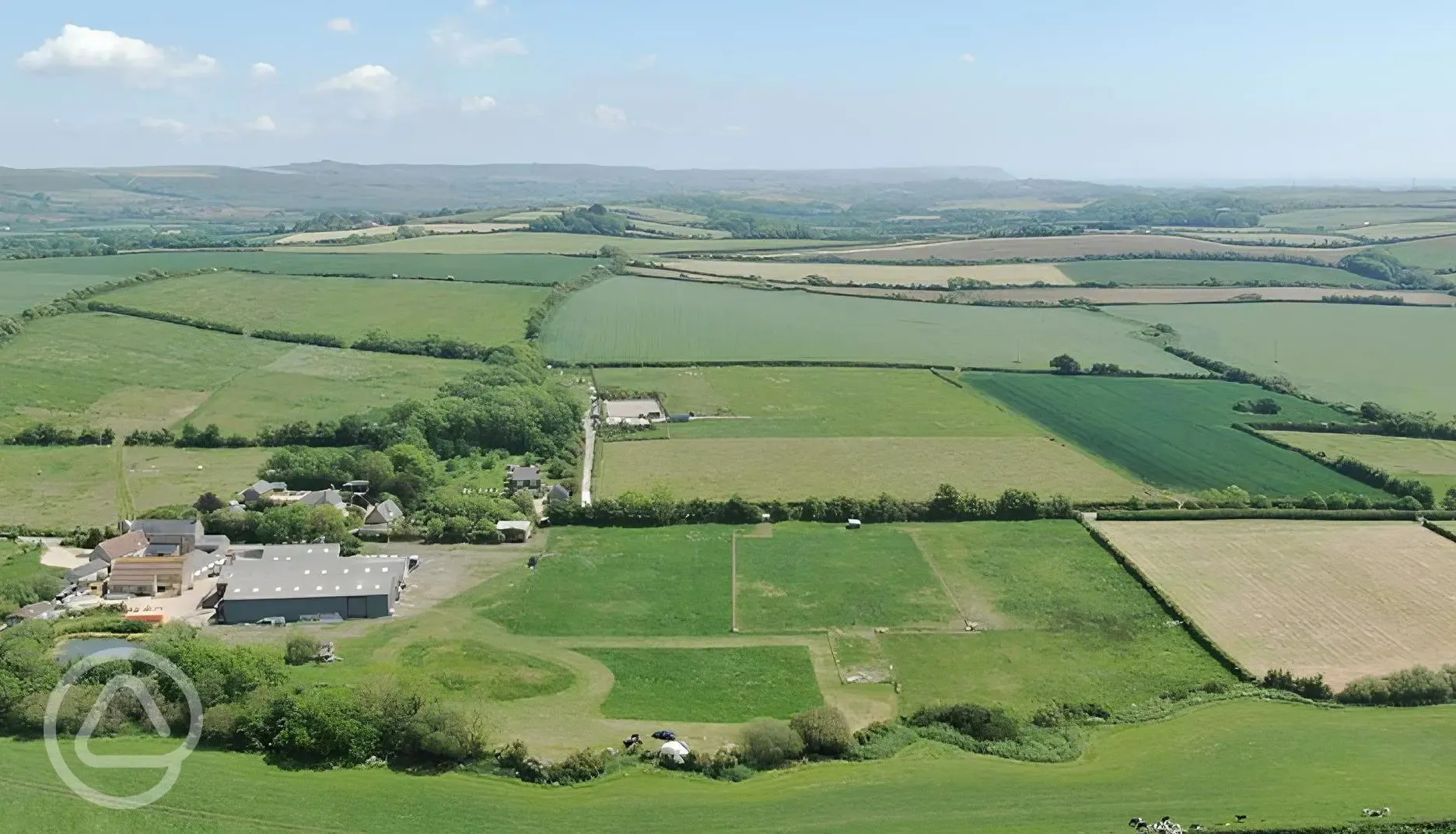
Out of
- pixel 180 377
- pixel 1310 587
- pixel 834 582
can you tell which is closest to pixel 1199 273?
pixel 1310 587

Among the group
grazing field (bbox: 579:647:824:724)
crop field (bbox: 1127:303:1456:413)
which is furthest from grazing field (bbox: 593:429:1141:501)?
crop field (bbox: 1127:303:1456:413)

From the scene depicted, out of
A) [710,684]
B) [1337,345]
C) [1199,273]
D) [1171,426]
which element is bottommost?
[710,684]

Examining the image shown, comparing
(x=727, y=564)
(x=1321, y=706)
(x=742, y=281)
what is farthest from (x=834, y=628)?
(x=742, y=281)

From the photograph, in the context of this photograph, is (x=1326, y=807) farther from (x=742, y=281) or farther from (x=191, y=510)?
(x=742, y=281)

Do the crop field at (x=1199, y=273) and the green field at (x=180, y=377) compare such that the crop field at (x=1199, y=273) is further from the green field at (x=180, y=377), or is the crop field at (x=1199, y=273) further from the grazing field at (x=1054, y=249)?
the green field at (x=180, y=377)

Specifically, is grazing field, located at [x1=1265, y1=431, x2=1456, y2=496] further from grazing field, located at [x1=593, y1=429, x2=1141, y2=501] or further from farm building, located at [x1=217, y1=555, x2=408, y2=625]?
farm building, located at [x1=217, y1=555, x2=408, y2=625]

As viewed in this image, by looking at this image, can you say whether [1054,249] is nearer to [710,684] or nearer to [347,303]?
[347,303]
